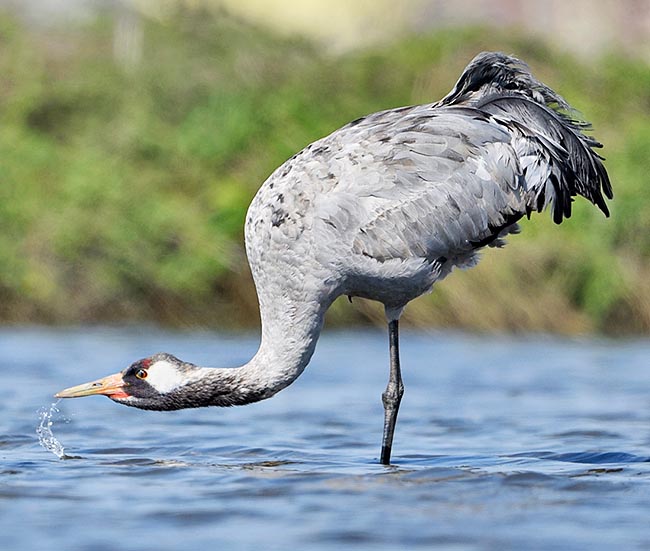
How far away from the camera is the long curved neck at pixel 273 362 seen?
316 inches

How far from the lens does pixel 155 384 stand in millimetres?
8008

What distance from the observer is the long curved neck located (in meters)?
8.03

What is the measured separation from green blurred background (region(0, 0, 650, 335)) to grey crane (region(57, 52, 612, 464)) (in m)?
9.39

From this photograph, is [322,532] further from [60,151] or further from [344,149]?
[60,151]

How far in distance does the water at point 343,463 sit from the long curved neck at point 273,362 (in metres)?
0.39

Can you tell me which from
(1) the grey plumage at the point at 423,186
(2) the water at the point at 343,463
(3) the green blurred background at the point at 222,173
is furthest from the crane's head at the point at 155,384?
(3) the green blurred background at the point at 222,173

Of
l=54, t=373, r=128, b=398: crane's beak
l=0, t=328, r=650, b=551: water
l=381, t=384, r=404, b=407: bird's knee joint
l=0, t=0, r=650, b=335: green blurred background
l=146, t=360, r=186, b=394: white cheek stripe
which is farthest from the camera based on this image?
l=0, t=0, r=650, b=335: green blurred background

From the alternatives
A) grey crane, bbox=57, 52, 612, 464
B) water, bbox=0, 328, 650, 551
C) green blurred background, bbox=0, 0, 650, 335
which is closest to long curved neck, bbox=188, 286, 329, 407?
grey crane, bbox=57, 52, 612, 464

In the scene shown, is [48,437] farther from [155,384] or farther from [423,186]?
[423,186]

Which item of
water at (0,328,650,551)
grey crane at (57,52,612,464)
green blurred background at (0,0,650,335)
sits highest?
green blurred background at (0,0,650,335)

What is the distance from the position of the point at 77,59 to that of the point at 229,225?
12.2 metres

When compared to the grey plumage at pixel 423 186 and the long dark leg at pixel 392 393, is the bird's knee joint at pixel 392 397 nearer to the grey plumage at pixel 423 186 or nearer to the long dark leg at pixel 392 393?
the long dark leg at pixel 392 393

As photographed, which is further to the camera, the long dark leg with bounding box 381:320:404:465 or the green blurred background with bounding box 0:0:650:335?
the green blurred background with bounding box 0:0:650:335

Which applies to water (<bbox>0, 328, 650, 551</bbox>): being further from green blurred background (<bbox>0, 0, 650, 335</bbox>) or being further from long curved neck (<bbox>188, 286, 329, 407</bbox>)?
green blurred background (<bbox>0, 0, 650, 335</bbox>)
